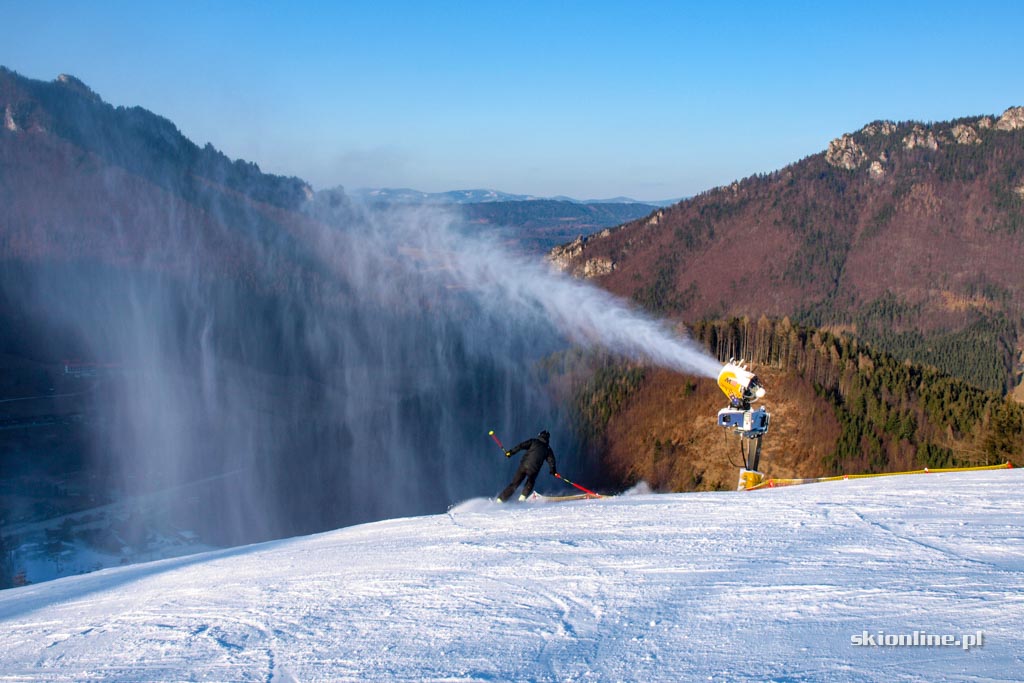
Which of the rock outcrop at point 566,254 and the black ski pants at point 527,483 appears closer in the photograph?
the black ski pants at point 527,483

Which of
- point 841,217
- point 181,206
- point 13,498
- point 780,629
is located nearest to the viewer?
point 780,629

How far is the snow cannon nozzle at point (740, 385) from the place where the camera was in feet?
47.0

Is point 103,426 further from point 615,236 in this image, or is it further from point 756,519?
point 615,236

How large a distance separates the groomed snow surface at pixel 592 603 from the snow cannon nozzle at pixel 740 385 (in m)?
3.22

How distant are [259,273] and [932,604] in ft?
505

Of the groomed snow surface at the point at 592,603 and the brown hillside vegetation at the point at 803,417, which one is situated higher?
the groomed snow surface at the point at 592,603

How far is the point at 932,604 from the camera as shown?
6.44 m

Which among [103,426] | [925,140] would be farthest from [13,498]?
[925,140]

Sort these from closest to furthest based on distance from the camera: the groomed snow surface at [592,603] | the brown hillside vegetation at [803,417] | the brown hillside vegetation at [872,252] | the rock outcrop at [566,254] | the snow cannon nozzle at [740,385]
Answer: the groomed snow surface at [592,603] → the snow cannon nozzle at [740,385] → the brown hillside vegetation at [803,417] → the brown hillside vegetation at [872,252] → the rock outcrop at [566,254]

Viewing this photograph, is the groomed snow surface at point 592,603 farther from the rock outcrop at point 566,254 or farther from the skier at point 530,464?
the rock outcrop at point 566,254

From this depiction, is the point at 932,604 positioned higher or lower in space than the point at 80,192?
lower
